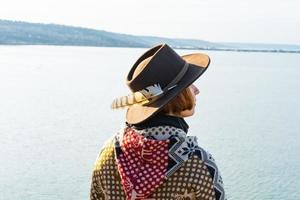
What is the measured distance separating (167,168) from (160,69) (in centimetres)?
21

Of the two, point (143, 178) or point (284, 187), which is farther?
point (284, 187)

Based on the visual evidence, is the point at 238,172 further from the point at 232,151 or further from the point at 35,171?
the point at 35,171

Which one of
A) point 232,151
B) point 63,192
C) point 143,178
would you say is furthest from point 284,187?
point 143,178

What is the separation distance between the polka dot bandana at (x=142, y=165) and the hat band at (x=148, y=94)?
65mm

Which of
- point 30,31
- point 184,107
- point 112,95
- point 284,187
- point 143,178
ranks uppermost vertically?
point 184,107

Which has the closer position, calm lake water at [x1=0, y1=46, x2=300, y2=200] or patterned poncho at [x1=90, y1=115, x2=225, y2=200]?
patterned poncho at [x1=90, y1=115, x2=225, y2=200]

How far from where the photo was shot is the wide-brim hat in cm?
120

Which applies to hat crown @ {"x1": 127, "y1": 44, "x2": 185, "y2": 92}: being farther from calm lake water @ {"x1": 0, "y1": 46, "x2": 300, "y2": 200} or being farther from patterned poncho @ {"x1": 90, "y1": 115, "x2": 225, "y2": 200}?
calm lake water @ {"x1": 0, "y1": 46, "x2": 300, "y2": 200}

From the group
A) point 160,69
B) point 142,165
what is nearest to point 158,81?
point 160,69

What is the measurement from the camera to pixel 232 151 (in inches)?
388

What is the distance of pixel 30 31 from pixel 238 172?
64165 mm

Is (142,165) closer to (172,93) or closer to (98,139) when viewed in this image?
(172,93)

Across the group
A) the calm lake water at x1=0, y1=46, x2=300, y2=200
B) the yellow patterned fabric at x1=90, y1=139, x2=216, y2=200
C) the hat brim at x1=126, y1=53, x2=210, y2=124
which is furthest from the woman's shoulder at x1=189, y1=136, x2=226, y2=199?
the calm lake water at x1=0, y1=46, x2=300, y2=200

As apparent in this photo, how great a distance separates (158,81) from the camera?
1.23 meters
